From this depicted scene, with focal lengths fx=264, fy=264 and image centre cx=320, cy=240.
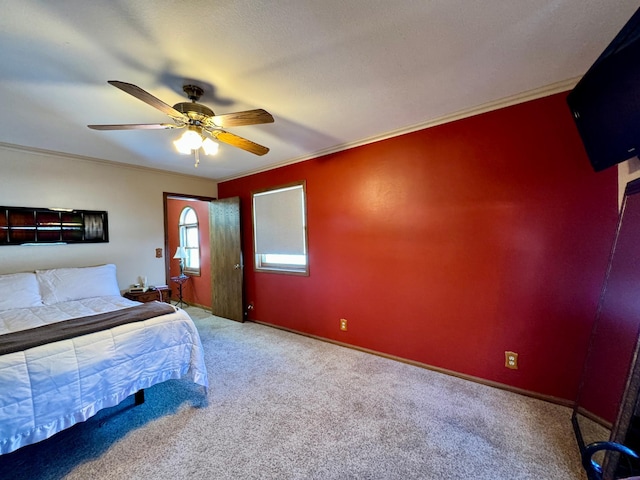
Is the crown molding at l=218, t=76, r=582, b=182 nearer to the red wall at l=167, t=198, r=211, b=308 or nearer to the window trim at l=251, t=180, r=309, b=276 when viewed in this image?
the window trim at l=251, t=180, r=309, b=276

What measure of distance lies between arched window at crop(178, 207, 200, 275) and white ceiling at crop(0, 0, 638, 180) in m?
3.16

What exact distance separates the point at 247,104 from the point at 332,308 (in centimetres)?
243

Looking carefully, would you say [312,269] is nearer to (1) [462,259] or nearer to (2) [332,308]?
(2) [332,308]

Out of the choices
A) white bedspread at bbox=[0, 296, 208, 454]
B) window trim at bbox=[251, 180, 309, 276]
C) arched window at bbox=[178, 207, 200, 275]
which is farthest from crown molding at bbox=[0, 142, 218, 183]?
white bedspread at bbox=[0, 296, 208, 454]

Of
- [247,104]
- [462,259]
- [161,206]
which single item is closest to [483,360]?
[462,259]

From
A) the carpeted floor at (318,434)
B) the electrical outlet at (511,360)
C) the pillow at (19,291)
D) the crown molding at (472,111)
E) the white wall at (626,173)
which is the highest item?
the crown molding at (472,111)

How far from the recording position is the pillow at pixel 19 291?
246 cm

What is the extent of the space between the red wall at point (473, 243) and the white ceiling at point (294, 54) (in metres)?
0.41

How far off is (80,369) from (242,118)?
1873mm

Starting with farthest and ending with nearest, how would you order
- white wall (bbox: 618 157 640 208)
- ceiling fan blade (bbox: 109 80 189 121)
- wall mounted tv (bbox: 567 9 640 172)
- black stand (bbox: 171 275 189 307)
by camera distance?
black stand (bbox: 171 275 189 307) → white wall (bbox: 618 157 640 208) → ceiling fan blade (bbox: 109 80 189 121) → wall mounted tv (bbox: 567 9 640 172)

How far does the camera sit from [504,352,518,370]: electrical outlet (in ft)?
7.25

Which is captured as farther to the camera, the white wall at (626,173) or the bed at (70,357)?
the white wall at (626,173)

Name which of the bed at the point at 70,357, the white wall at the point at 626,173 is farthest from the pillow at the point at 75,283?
the white wall at the point at 626,173

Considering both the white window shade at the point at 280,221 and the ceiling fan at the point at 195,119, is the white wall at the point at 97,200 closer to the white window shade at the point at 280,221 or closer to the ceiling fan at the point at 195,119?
the white window shade at the point at 280,221
